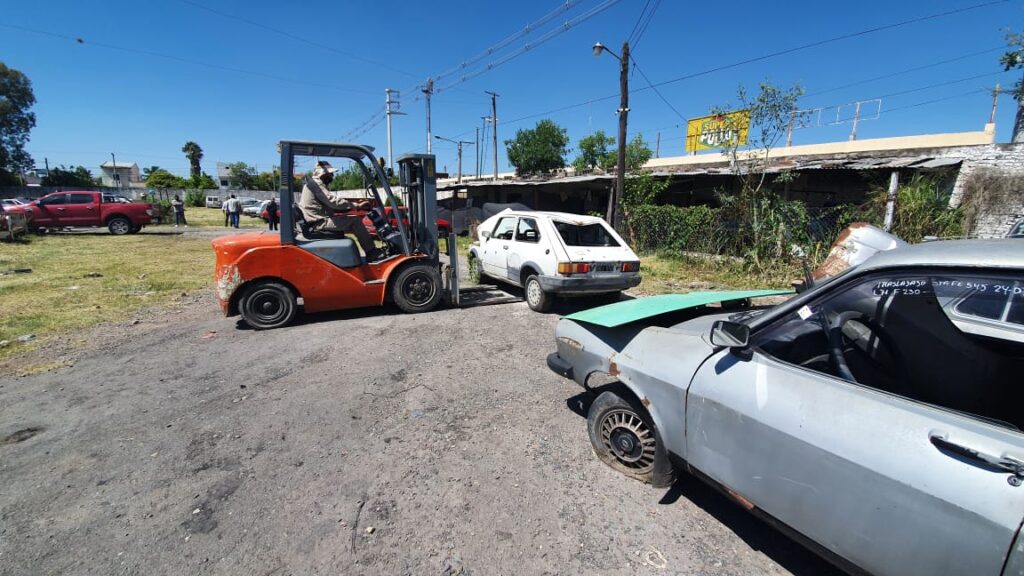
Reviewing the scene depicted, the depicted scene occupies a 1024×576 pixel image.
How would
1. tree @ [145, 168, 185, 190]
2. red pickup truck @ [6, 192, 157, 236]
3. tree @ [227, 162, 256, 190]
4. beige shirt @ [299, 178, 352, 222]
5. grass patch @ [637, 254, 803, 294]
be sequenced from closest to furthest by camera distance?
beige shirt @ [299, 178, 352, 222] → grass patch @ [637, 254, 803, 294] → red pickup truck @ [6, 192, 157, 236] → tree @ [145, 168, 185, 190] → tree @ [227, 162, 256, 190]

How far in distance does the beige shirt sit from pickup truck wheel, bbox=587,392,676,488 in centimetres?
488

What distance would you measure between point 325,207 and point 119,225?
18.2 meters

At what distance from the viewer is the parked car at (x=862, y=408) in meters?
1.42

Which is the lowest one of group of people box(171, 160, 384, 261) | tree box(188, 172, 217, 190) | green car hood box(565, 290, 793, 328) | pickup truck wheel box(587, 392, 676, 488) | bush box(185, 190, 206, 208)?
pickup truck wheel box(587, 392, 676, 488)

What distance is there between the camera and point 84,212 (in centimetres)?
1691

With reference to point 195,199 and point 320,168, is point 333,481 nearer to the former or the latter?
point 320,168

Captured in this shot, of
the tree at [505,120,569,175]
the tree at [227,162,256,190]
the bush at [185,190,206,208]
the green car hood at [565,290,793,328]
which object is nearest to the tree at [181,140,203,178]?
the tree at [227,162,256,190]

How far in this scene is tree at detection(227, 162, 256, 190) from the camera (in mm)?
78500

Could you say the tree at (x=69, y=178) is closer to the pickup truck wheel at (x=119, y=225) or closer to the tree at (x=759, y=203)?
the pickup truck wheel at (x=119, y=225)

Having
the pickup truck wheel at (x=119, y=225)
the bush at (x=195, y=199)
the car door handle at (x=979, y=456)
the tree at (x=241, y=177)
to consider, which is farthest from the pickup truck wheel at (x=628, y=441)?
the tree at (x=241, y=177)

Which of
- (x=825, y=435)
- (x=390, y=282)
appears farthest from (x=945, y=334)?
(x=390, y=282)

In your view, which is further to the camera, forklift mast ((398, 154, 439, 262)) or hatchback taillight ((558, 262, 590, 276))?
forklift mast ((398, 154, 439, 262))

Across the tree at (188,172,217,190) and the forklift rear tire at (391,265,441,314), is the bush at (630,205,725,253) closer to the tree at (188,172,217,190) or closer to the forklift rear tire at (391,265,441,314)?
the forklift rear tire at (391,265,441,314)

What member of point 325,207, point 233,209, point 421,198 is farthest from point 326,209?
point 233,209
